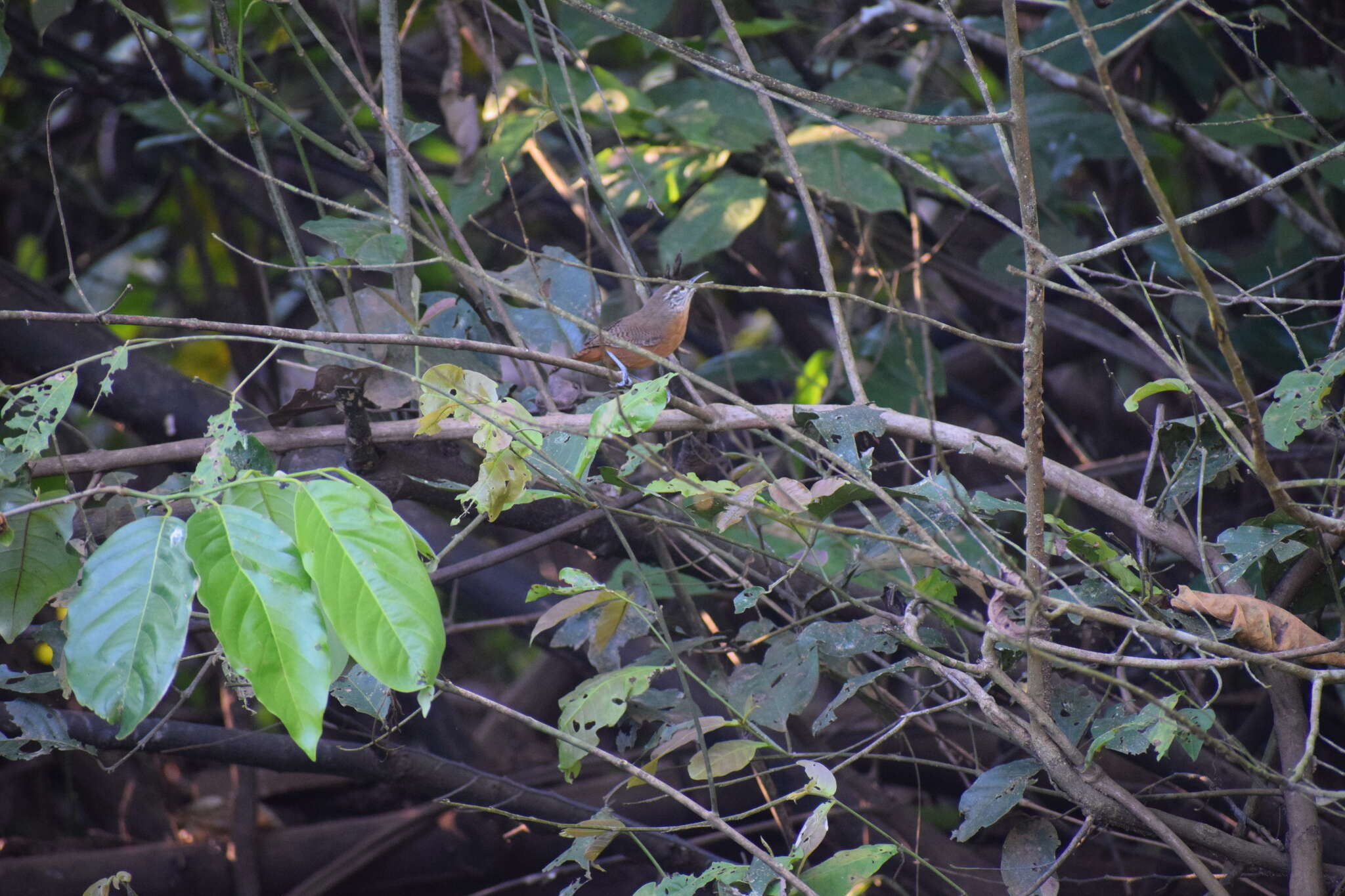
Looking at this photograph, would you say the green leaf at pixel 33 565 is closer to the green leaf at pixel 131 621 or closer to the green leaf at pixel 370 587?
the green leaf at pixel 131 621

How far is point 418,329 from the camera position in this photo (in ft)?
6.31

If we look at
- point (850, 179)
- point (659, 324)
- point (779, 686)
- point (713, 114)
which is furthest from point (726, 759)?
point (713, 114)

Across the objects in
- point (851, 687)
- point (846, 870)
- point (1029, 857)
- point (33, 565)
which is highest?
point (33, 565)

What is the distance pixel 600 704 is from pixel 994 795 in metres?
0.62

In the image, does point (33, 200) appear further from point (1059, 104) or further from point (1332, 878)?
point (1332, 878)

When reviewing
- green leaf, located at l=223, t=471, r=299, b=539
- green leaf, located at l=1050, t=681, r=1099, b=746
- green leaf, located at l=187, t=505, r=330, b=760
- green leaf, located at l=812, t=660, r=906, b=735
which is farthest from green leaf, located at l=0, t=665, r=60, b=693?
green leaf, located at l=1050, t=681, r=1099, b=746

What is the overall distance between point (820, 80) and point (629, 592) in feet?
7.36

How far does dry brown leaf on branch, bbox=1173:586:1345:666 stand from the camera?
1.37 m

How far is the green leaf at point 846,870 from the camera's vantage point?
1350mm

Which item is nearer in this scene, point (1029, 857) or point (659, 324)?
point (1029, 857)

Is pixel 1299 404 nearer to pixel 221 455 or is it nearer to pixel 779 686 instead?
pixel 779 686

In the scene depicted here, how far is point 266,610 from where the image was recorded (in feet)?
3.08

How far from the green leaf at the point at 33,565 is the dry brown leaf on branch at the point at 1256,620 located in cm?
174

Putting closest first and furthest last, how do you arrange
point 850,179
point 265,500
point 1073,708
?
1. point 265,500
2. point 1073,708
3. point 850,179
